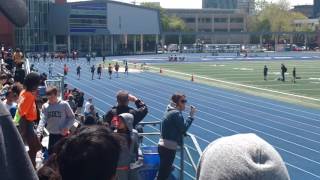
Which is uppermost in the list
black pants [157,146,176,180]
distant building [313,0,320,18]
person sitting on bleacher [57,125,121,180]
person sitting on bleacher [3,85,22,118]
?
distant building [313,0,320,18]

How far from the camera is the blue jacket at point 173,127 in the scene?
7.31 m

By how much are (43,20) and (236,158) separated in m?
79.1

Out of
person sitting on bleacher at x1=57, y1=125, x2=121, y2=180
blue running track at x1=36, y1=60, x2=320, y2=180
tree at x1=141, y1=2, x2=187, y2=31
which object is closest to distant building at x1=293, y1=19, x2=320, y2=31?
tree at x1=141, y1=2, x2=187, y2=31

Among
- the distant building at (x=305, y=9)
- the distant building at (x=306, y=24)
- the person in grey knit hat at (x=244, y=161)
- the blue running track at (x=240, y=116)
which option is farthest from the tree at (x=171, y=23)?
the person in grey knit hat at (x=244, y=161)

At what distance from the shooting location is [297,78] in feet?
143

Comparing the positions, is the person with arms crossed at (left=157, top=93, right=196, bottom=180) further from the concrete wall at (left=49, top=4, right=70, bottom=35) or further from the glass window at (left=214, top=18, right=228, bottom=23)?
the glass window at (left=214, top=18, right=228, bottom=23)

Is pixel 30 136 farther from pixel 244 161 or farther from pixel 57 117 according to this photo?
pixel 244 161

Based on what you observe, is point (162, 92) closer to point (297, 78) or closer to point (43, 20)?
point (297, 78)

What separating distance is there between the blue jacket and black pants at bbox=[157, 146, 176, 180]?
15cm

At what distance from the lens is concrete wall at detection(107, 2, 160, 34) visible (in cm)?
8569

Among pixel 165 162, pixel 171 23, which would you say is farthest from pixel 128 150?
pixel 171 23

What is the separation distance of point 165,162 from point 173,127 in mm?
426

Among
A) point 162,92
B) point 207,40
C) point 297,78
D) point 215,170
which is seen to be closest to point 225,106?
point 162,92

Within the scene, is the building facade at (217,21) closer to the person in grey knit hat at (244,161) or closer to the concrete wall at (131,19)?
the concrete wall at (131,19)
